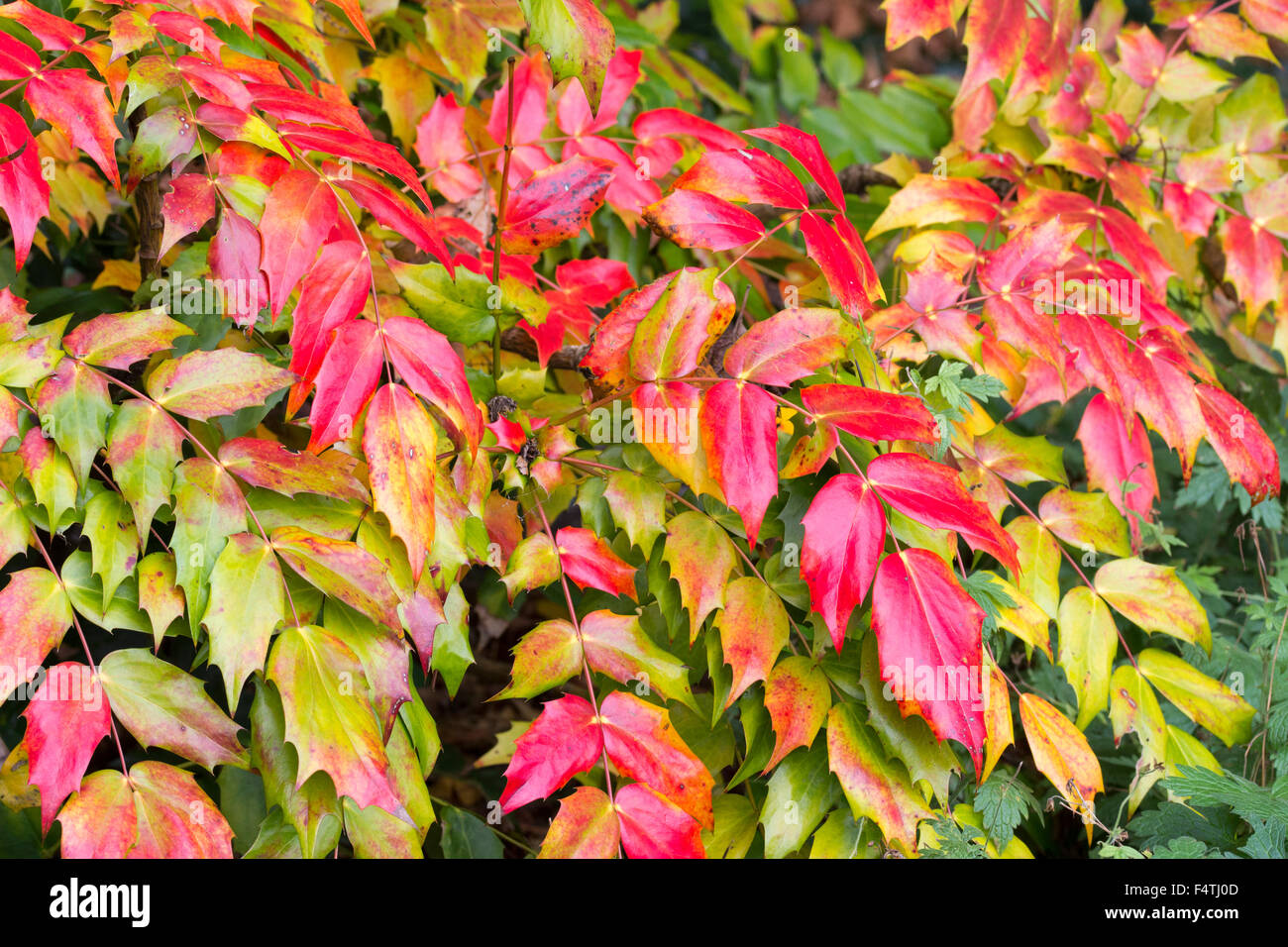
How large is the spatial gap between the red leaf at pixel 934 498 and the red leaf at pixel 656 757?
A: 0.94ft

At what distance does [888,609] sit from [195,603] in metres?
0.57

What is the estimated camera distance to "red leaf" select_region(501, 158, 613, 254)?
107cm

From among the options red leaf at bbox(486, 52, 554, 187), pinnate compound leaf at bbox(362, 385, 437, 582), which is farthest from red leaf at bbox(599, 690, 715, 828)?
red leaf at bbox(486, 52, 554, 187)

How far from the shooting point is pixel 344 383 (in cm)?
82

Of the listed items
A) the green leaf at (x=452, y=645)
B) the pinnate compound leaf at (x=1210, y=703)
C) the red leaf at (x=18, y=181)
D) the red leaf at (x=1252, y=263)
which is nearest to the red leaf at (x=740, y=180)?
the green leaf at (x=452, y=645)

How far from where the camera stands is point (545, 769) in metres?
0.87

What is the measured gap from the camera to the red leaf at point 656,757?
887mm

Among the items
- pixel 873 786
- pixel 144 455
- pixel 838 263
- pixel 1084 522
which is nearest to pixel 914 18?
pixel 838 263

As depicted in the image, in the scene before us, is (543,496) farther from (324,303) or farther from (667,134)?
(667,134)

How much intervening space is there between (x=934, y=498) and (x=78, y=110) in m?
0.82

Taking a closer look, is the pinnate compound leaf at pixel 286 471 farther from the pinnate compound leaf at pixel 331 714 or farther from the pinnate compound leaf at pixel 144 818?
the pinnate compound leaf at pixel 144 818

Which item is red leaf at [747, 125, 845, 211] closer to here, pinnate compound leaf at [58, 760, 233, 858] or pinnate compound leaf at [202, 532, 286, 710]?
pinnate compound leaf at [202, 532, 286, 710]

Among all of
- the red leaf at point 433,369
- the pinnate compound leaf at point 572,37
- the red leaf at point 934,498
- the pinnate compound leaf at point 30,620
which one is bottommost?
the pinnate compound leaf at point 30,620

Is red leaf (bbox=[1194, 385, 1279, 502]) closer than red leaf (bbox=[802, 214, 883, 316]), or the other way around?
red leaf (bbox=[802, 214, 883, 316])
